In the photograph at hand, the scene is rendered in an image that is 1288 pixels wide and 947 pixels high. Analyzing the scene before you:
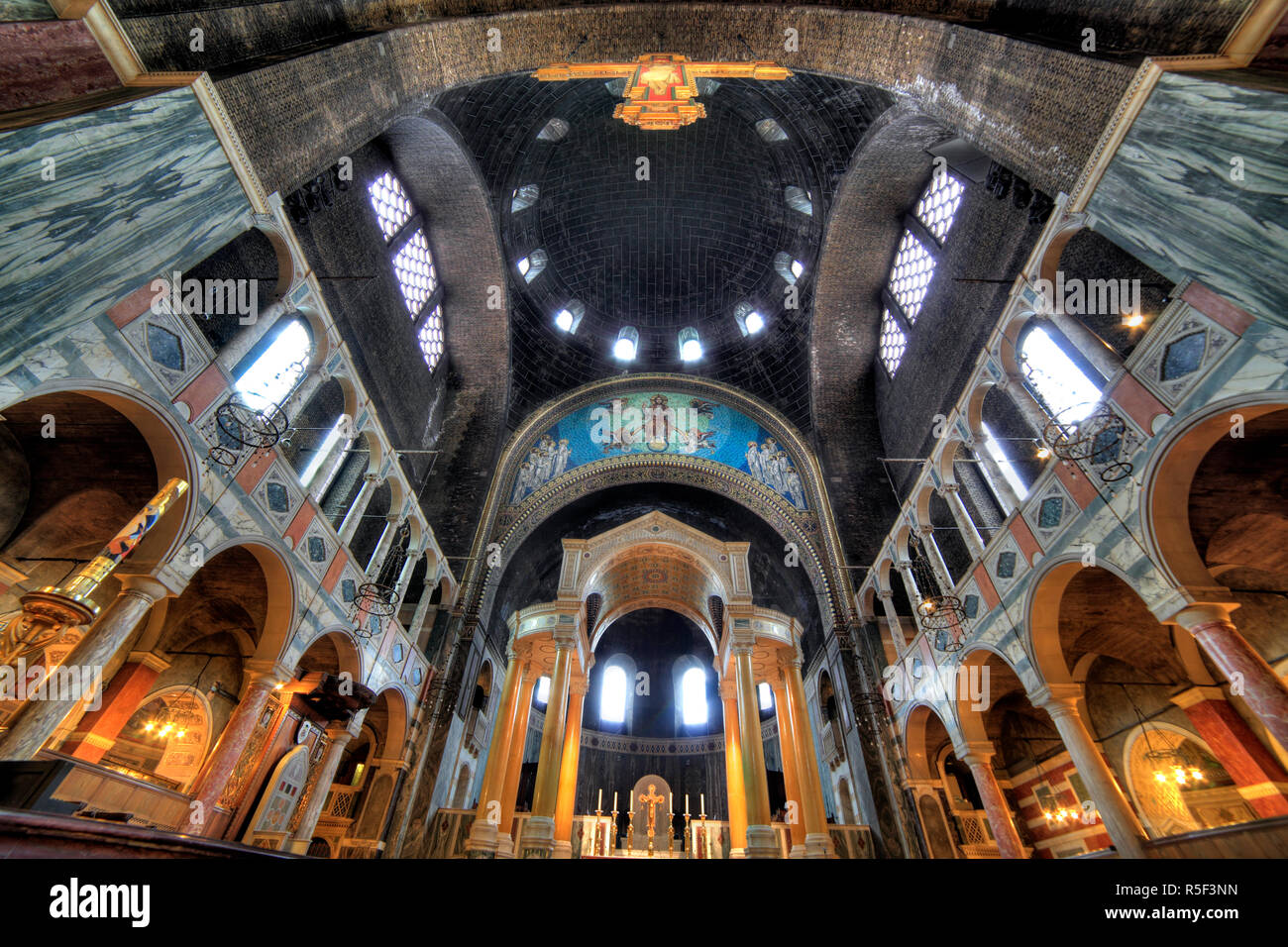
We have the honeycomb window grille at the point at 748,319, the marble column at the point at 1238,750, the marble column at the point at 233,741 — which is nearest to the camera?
the marble column at the point at 233,741

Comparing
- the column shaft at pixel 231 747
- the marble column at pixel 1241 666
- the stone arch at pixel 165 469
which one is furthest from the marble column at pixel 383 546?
the marble column at pixel 1241 666

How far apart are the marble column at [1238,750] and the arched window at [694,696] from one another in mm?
18178

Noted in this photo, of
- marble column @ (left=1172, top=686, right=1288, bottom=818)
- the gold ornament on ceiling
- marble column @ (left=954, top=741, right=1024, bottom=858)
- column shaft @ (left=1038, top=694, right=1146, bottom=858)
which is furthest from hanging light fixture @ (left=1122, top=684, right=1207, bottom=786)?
the gold ornament on ceiling

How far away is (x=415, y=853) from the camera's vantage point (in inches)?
487

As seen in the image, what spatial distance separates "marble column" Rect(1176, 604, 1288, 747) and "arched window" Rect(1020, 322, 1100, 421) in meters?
3.25

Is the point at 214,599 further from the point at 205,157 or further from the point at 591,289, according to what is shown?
the point at 591,289

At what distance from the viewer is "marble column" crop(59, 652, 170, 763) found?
9172 mm

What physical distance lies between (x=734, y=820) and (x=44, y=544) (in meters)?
16.2

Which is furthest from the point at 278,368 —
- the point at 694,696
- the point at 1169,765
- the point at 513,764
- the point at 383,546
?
the point at 694,696

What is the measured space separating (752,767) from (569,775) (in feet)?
15.8

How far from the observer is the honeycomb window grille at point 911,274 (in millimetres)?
16047

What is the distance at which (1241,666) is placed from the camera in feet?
19.6

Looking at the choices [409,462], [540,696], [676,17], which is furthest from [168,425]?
[540,696]

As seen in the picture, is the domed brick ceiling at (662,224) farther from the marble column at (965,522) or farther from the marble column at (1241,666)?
the marble column at (1241,666)
